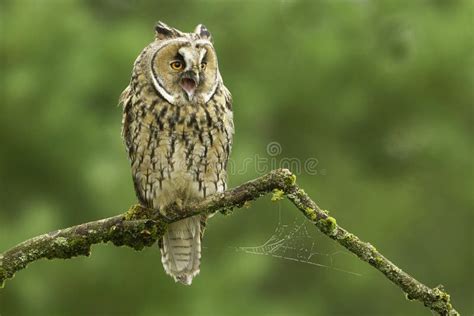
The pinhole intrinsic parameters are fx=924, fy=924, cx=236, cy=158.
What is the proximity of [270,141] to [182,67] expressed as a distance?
13.9ft

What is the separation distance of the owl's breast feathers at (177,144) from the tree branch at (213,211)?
420mm

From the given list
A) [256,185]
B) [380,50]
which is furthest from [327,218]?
[380,50]

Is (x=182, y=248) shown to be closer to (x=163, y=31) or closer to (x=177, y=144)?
(x=177, y=144)

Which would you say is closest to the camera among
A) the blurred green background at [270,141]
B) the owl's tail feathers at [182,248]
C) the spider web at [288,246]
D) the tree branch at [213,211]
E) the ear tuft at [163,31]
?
the tree branch at [213,211]

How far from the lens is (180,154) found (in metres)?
4.64

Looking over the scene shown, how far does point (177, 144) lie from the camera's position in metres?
4.62

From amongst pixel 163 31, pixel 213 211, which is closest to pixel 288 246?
pixel 213 211

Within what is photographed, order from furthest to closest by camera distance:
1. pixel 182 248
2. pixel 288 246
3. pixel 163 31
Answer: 1. pixel 182 248
2. pixel 163 31
3. pixel 288 246

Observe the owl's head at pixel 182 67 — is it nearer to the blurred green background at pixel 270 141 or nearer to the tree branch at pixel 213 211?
the tree branch at pixel 213 211

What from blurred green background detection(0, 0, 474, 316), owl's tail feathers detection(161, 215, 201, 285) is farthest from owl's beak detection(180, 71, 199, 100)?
blurred green background detection(0, 0, 474, 316)

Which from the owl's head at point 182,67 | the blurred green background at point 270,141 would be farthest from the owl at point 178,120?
the blurred green background at point 270,141

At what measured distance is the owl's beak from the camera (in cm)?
453

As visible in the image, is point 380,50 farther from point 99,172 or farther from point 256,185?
point 256,185

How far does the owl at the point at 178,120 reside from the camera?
4609 mm
